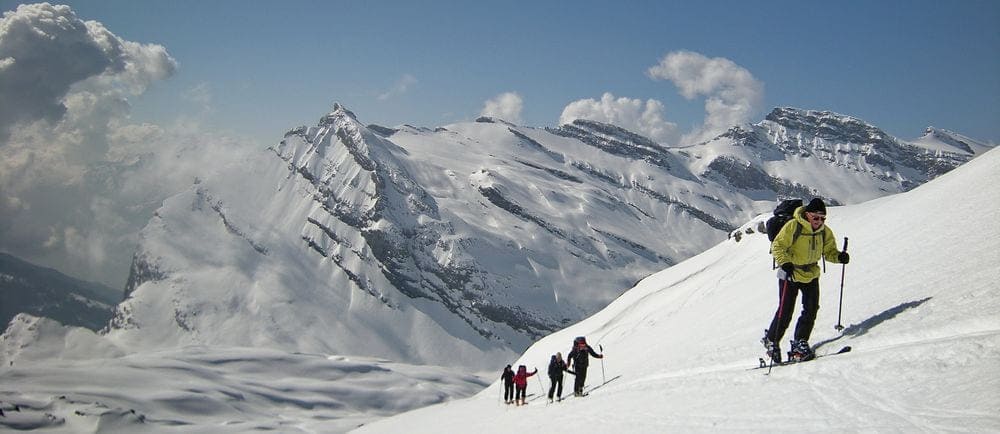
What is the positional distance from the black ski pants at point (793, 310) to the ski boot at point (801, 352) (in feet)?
0.68

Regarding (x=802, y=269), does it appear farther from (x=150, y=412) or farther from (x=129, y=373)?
(x=129, y=373)

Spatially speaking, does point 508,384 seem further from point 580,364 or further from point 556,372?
point 580,364

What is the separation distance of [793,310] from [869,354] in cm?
205

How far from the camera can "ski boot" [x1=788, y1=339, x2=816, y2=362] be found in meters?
8.75

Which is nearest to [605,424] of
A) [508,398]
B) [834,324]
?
[834,324]

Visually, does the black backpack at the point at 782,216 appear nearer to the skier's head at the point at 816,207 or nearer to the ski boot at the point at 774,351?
the skier's head at the point at 816,207

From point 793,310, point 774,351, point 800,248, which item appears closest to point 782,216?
point 800,248

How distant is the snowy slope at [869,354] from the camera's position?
592 cm

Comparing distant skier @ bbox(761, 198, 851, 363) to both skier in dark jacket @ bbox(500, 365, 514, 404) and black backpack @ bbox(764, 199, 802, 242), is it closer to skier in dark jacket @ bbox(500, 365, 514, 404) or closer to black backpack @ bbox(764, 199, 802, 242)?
black backpack @ bbox(764, 199, 802, 242)

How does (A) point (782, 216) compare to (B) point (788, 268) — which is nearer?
(B) point (788, 268)

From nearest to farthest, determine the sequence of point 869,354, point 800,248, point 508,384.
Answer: point 869,354, point 800,248, point 508,384

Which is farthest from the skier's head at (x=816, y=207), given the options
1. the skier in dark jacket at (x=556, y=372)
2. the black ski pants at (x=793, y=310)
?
the skier in dark jacket at (x=556, y=372)

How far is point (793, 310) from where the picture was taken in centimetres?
941

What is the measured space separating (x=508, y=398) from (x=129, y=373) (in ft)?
597
